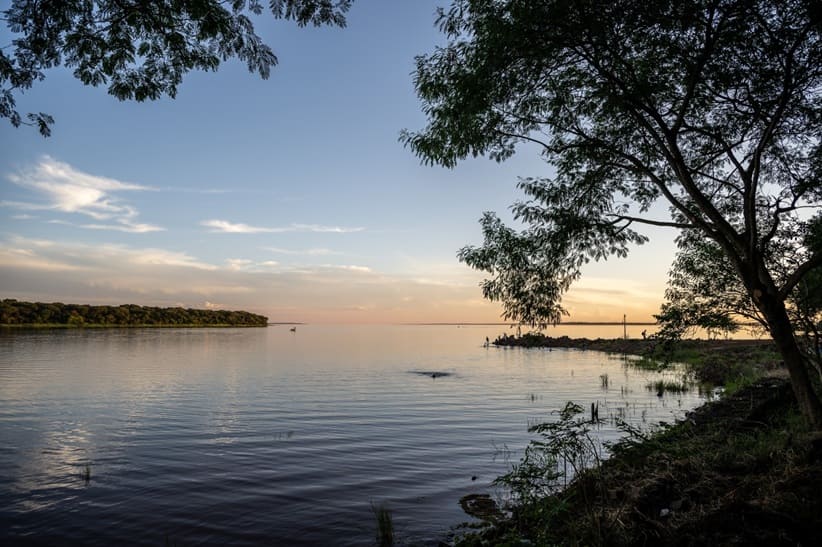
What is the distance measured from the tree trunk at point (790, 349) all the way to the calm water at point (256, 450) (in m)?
8.39

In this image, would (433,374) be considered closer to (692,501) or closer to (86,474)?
(86,474)

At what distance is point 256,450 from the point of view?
742 inches

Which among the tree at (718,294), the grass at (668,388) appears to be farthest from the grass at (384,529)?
the grass at (668,388)

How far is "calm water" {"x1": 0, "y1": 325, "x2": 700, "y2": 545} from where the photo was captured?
38.4 feet

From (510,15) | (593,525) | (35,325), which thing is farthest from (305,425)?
(35,325)

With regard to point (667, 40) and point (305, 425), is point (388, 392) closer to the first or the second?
point (305, 425)

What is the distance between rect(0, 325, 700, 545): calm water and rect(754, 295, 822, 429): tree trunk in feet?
27.5

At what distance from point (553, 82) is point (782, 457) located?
9225mm

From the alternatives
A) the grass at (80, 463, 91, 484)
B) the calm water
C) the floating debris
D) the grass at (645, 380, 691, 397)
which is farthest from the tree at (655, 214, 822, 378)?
the floating debris

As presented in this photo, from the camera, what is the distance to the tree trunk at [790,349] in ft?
36.6

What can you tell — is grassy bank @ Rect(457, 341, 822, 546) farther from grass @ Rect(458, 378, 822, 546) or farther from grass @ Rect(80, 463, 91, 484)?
grass @ Rect(80, 463, 91, 484)

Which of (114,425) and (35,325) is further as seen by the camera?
(35,325)

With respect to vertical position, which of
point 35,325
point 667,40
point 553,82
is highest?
point 667,40

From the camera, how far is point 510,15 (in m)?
10.0
